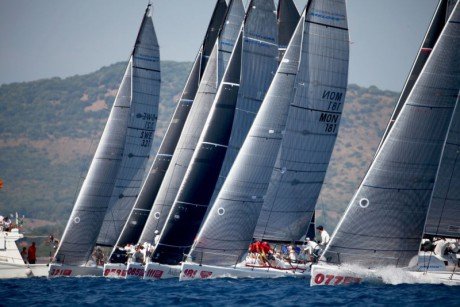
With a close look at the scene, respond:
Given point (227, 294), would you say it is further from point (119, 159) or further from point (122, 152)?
point (122, 152)

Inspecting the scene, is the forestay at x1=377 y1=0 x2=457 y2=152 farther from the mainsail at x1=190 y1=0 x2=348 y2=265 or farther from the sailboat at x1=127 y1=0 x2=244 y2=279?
the sailboat at x1=127 y1=0 x2=244 y2=279

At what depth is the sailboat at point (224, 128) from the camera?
35.2m

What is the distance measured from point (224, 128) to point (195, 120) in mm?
3673

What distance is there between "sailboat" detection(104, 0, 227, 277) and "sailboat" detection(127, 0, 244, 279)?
4.17ft

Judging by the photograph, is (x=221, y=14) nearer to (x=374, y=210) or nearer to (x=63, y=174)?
(x=374, y=210)

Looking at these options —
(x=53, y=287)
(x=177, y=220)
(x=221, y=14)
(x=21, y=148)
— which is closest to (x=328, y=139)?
(x=177, y=220)

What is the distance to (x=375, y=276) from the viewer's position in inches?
1156

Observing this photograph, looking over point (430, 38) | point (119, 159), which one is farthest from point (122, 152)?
point (430, 38)

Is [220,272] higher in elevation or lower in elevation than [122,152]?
lower

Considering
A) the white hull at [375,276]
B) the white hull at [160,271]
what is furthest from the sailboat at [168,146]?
the white hull at [375,276]

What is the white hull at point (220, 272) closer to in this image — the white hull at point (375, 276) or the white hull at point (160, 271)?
the white hull at point (160, 271)

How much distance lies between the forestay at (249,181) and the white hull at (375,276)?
442cm

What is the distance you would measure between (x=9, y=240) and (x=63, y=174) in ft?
450

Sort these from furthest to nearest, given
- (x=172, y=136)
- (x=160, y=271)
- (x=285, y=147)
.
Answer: (x=172, y=136)
(x=160, y=271)
(x=285, y=147)
